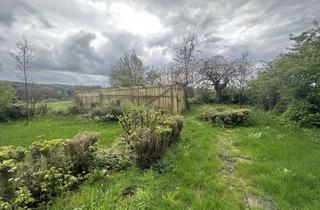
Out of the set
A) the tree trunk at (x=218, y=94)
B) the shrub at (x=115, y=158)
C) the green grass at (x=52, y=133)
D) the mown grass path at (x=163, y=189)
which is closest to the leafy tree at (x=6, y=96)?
the green grass at (x=52, y=133)

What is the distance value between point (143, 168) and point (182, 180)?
842 millimetres

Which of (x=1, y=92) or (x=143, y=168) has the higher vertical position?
(x=1, y=92)

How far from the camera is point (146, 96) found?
14781 millimetres

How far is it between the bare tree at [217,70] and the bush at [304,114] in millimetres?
14418

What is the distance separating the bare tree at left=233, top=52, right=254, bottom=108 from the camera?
80.6 feet

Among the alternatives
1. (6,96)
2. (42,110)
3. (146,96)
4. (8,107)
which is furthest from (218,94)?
(6,96)

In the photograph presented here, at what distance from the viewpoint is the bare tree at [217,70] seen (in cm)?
2497

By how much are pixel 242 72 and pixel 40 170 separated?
2463 cm

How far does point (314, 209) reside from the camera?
3109 millimetres

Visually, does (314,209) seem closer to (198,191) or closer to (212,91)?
(198,191)

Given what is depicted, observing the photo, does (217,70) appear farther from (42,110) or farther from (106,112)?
(42,110)

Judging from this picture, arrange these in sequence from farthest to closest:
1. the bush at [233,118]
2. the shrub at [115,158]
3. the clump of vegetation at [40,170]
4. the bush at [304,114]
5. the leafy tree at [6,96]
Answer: the leafy tree at [6,96] < the bush at [233,118] < the bush at [304,114] < the shrub at [115,158] < the clump of vegetation at [40,170]

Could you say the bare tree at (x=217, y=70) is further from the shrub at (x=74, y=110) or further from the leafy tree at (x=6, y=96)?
the leafy tree at (x=6, y=96)

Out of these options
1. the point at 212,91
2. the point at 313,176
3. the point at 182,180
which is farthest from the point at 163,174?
the point at 212,91
